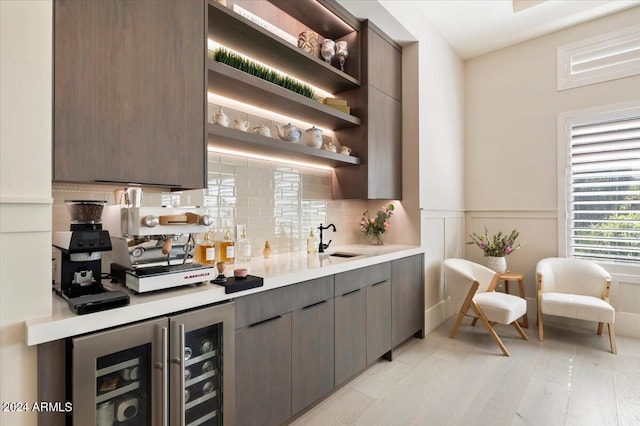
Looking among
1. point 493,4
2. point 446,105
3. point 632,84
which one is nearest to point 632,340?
point 632,84

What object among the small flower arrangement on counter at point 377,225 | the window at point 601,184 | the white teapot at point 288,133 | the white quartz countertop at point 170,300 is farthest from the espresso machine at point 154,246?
the window at point 601,184

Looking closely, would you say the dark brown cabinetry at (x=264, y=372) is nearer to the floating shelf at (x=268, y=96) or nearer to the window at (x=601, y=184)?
the floating shelf at (x=268, y=96)

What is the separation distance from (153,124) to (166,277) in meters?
0.74

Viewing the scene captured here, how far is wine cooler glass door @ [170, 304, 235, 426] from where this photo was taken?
4.96 feet

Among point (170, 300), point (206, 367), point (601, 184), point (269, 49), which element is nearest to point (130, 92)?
point (170, 300)

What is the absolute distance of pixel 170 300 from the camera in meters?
1.39

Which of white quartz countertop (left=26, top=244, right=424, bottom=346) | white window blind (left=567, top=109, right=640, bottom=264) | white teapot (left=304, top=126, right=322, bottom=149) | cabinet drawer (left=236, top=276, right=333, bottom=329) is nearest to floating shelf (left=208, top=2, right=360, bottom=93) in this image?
white teapot (left=304, top=126, right=322, bottom=149)

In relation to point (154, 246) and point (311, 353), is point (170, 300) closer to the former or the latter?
point (154, 246)

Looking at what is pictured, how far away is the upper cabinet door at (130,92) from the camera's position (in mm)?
1327

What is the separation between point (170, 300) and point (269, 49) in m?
1.88

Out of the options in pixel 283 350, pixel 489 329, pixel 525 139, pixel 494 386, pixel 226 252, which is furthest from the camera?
pixel 525 139

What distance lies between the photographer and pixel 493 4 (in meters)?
3.32

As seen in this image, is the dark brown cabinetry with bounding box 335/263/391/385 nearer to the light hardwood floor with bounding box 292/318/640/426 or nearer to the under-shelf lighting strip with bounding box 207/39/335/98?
the light hardwood floor with bounding box 292/318/640/426

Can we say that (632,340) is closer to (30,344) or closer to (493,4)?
(493,4)
